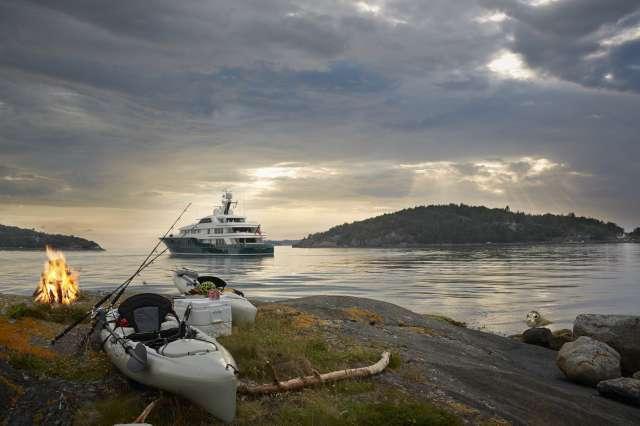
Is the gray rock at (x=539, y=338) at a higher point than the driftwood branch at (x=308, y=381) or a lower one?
lower

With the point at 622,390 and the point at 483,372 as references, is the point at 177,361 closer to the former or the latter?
the point at 483,372

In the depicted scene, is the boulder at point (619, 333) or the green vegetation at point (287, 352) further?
the boulder at point (619, 333)

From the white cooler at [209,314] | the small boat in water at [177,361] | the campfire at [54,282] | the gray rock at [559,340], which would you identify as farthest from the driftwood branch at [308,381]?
the gray rock at [559,340]

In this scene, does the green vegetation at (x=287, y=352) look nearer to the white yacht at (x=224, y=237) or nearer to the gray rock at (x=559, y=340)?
the gray rock at (x=559, y=340)

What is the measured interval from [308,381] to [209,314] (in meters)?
3.59

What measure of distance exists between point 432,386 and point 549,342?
1068cm

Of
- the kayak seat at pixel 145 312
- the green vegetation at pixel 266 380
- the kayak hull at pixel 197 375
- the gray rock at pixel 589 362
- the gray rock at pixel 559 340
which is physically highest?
the kayak seat at pixel 145 312

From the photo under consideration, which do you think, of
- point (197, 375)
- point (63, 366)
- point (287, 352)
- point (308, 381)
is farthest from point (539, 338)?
point (63, 366)

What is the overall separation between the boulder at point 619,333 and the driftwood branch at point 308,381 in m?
9.37

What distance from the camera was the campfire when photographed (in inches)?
579

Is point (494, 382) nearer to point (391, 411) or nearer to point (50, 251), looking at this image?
point (391, 411)

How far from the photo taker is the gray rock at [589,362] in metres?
13.0

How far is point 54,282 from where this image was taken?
48.7ft

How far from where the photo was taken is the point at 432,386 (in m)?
9.72
